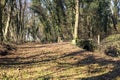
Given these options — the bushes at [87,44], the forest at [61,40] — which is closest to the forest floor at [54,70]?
the forest at [61,40]

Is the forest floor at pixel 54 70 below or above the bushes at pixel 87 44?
below

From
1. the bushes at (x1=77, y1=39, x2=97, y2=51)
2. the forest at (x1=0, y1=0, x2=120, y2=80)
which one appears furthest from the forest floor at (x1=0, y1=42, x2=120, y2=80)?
the bushes at (x1=77, y1=39, x2=97, y2=51)

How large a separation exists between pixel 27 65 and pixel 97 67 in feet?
11.0

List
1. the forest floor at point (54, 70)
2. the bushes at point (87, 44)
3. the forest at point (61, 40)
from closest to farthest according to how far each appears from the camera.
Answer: the forest floor at point (54, 70), the forest at point (61, 40), the bushes at point (87, 44)

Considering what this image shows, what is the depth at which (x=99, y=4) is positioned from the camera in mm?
53219

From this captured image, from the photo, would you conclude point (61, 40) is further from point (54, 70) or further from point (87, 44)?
point (54, 70)

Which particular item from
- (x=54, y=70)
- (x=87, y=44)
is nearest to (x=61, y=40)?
(x=87, y=44)

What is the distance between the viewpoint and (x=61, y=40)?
51938 millimetres

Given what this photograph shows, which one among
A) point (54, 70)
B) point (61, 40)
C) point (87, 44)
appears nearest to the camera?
point (54, 70)

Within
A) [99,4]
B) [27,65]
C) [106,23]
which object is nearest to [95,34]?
[106,23]

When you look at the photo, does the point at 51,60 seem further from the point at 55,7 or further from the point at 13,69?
the point at 55,7

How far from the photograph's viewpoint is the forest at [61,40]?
43.5ft

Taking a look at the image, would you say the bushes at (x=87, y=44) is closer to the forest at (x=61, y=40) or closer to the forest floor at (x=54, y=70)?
the forest at (x=61, y=40)

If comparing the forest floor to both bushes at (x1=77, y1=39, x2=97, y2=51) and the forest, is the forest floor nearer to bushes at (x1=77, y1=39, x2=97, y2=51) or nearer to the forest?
the forest
